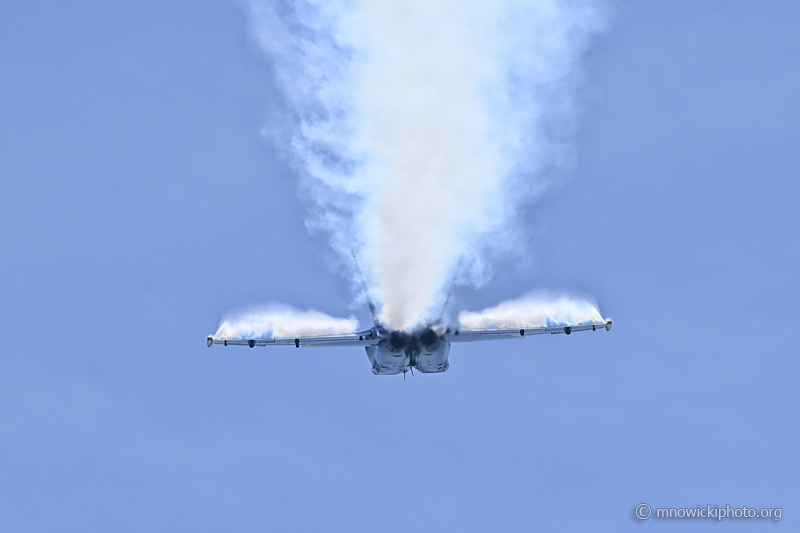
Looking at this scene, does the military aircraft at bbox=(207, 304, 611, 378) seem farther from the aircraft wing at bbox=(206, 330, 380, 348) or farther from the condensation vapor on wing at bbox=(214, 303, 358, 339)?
the condensation vapor on wing at bbox=(214, 303, 358, 339)

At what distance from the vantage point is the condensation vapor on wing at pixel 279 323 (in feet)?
138

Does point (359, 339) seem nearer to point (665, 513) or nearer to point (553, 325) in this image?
point (553, 325)

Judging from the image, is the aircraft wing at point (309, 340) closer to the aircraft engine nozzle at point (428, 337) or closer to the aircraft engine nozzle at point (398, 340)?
the aircraft engine nozzle at point (398, 340)

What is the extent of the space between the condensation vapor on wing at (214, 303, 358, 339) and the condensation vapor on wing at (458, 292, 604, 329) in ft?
18.0

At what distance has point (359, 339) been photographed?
39.7 m

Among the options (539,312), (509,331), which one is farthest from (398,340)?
(539,312)

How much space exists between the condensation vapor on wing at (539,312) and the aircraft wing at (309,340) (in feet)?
14.4

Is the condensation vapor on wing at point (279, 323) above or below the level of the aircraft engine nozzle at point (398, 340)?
above

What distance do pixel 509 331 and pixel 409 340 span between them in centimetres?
415

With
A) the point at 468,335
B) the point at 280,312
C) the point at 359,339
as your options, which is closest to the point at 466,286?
the point at 468,335

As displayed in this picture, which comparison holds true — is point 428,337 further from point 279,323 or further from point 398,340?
point 279,323

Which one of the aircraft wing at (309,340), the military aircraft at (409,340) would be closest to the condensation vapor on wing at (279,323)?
the aircraft wing at (309,340)

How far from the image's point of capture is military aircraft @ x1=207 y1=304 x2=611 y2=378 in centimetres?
3934

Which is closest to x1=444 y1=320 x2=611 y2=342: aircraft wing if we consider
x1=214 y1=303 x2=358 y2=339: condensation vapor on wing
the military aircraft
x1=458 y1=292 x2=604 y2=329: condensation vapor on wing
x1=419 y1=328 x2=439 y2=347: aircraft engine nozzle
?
the military aircraft
